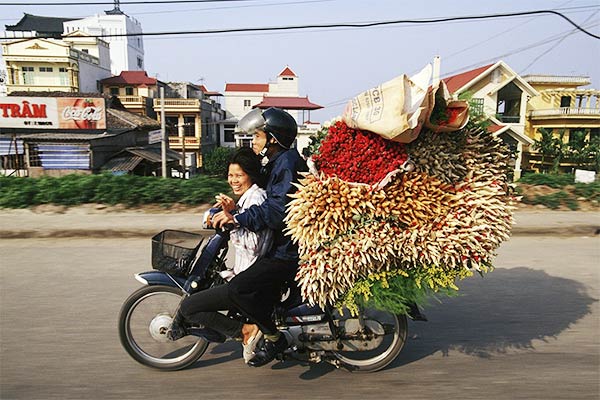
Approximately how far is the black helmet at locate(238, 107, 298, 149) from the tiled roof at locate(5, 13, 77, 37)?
6927 centimetres

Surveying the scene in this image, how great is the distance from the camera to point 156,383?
2.94 meters

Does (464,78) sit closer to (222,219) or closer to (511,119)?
(511,119)

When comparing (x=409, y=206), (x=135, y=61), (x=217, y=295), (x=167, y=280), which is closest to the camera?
(x=409, y=206)

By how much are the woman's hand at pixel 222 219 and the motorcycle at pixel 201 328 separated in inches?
9.7

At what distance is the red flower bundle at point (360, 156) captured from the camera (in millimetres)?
2545

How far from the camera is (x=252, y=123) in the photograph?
9.36 ft

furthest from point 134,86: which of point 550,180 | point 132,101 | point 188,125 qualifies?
point 550,180

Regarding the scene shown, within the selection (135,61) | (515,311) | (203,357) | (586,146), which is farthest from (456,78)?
(135,61)

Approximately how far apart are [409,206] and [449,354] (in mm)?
1488

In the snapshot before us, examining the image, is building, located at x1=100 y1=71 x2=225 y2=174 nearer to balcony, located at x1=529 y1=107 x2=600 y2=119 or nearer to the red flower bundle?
balcony, located at x1=529 y1=107 x2=600 y2=119

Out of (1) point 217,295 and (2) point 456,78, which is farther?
(2) point 456,78

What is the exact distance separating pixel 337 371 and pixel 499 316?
1.83 metres

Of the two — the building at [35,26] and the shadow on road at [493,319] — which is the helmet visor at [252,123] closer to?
the shadow on road at [493,319]

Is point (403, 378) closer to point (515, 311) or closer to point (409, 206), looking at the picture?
point (409, 206)
